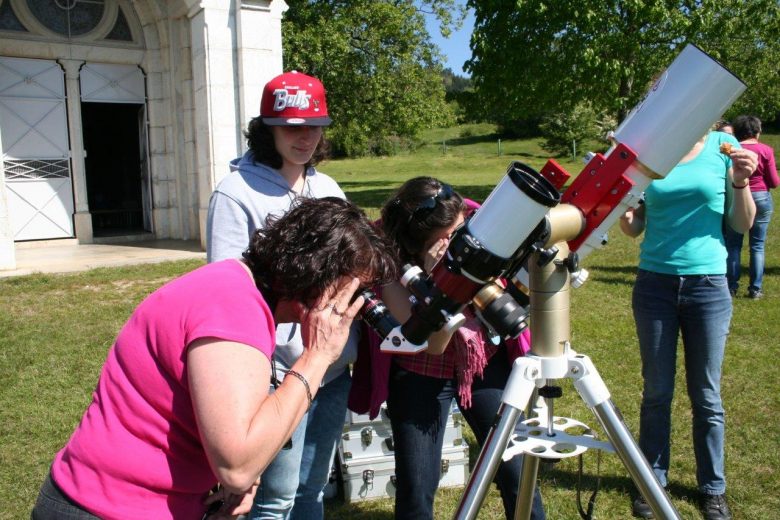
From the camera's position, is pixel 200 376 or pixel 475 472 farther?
pixel 475 472

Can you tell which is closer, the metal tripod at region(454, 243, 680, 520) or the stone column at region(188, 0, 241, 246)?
the metal tripod at region(454, 243, 680, 520)

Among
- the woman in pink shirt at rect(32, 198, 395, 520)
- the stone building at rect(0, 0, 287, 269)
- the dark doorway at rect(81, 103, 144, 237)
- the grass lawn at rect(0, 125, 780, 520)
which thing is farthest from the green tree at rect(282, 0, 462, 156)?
the woman in pink shirt at rect(32, 198, 395, 520)

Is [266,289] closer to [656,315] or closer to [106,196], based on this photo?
[656,315]

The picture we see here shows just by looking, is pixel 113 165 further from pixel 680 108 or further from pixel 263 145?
pixel 680 108

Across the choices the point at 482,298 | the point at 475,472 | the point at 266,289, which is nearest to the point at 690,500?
the point at 475,472

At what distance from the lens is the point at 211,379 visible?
154 cm

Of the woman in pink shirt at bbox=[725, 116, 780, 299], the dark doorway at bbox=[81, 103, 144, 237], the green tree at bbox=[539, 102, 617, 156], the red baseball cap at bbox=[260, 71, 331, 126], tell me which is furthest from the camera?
the green tree at bbox=[539, 102, 617, 156]

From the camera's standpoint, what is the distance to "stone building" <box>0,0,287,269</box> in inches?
418

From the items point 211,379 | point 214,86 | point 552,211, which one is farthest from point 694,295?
→ point 214,86

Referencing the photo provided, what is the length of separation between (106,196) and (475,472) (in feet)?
53.5

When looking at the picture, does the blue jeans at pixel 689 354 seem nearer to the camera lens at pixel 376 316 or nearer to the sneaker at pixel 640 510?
the sneaker at pixel 640 510

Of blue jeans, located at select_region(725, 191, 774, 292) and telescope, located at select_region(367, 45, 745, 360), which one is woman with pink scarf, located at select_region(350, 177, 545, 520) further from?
blue jeans, located at select_region(725, 191, 774, 292)

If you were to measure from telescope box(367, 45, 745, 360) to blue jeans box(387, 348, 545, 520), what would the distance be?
0.85 meters

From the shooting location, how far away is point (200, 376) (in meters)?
1.55
